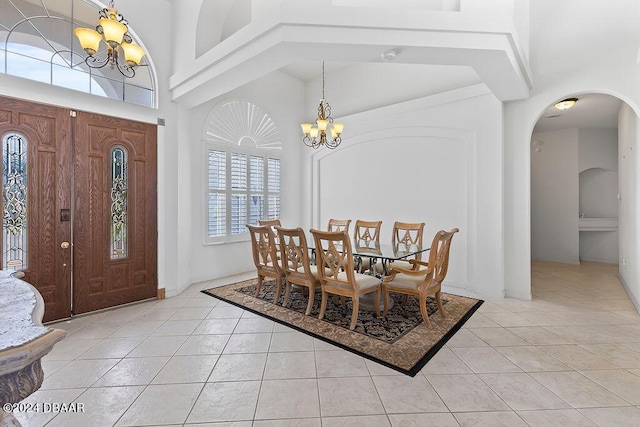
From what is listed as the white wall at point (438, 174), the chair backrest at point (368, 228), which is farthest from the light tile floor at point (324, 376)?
the chair backrest at point (368, 228)

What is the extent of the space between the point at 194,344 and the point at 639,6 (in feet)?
19.8

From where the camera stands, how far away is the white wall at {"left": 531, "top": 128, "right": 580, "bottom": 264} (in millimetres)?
6559

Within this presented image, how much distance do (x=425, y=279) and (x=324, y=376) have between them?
4.74 feet

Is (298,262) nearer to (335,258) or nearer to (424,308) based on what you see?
(335,258)

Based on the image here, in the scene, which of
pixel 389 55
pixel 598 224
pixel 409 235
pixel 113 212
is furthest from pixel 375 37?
pixel 598 224

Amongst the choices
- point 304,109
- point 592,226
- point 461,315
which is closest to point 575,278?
point 592,226

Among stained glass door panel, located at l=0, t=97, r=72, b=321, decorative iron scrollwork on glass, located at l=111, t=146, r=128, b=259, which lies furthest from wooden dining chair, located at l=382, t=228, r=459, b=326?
stained glass door panel, located at l=0, t=97, r=72, b=321

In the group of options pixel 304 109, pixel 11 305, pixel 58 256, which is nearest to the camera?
pixel 11 305

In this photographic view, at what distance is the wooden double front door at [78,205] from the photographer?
9.77 ft

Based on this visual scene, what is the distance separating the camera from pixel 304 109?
21.3 feet

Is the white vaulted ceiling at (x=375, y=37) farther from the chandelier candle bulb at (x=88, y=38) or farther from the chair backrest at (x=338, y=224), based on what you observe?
the chair backrest at (x=338, y=224)

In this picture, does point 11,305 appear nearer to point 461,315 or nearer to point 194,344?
point 194,344

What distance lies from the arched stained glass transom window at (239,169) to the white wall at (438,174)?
4.14 feet

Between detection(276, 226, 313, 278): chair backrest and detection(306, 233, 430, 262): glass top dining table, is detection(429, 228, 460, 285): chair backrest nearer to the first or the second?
detection(306, 233, 430, 262): glass top dining table
